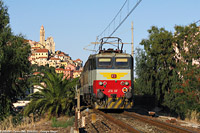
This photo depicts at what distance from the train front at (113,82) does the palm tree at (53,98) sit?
1660mm

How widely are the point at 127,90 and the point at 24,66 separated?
28.3 ft

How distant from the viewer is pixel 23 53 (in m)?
20.2

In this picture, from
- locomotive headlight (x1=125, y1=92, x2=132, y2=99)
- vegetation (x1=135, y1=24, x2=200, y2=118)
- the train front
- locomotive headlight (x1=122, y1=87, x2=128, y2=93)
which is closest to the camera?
locomotive headlight (x1=125, y1=92, x2=132, y2=99)

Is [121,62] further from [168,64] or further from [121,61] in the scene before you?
[168,64]

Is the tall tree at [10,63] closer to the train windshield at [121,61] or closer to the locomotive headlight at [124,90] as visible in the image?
the train windshield at [121,61]

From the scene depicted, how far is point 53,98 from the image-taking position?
52.5ft

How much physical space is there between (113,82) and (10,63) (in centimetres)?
765

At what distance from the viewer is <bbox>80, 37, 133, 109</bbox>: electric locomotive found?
16.6m

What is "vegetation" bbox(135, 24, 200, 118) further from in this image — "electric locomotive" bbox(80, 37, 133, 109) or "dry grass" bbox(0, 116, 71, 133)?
"dry grass" bbox(0, 116, 71, 133)

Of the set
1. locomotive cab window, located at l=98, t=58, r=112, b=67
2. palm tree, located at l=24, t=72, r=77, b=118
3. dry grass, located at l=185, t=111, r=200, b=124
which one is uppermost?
locomotive cab window, located at l=98, t=58, r=112, b=67

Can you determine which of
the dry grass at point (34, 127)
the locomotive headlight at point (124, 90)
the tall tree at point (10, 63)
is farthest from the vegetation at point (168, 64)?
the tall tree at point (10, 63)

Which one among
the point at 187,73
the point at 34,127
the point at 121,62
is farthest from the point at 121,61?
the point at 34,127

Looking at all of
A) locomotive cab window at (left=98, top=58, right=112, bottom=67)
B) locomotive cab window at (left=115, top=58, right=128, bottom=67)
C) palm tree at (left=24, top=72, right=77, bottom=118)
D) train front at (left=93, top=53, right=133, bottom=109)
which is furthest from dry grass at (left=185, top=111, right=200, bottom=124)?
palm tree at (left=24, top=72, right=77, bottom=118)

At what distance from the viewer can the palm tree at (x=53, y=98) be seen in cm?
1577
